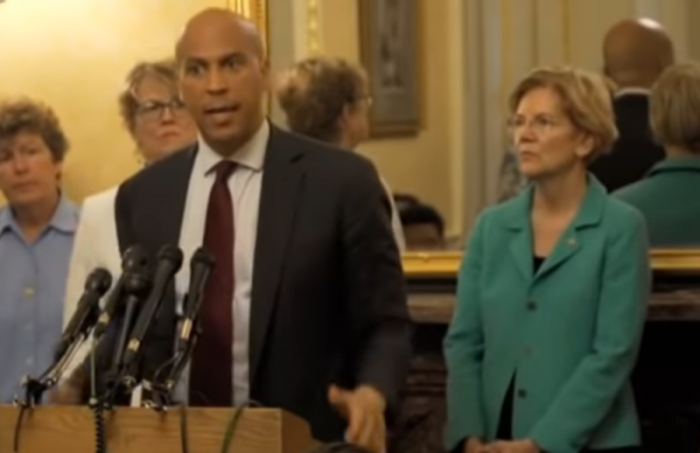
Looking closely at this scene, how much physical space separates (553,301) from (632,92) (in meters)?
0.81

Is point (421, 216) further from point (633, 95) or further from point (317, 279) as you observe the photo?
point (317, 279)

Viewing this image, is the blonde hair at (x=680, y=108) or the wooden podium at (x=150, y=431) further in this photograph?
the blonde hair at (x=680, y=108)

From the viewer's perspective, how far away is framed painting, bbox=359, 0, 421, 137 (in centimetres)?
422

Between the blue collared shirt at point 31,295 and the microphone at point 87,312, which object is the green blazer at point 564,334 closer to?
the blue collared shirt at point 31,295

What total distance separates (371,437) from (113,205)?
0.81 m

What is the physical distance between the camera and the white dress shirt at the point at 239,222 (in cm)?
272

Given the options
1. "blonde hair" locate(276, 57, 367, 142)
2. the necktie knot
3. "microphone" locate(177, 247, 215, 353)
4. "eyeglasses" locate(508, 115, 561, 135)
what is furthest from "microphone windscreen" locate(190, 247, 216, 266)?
"blonde hair" locate(276, 57, 367, 142)

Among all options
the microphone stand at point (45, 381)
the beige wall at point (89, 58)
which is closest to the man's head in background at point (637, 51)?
the beige wall at point (89, 58)

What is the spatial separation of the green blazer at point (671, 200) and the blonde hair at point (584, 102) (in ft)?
1.50

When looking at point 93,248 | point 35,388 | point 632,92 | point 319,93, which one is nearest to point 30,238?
point 319,93

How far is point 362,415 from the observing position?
7.93 feet

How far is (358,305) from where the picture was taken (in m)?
2.77

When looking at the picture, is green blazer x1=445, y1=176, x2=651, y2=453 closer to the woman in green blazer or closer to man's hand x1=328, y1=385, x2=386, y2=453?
the woman in green blazer

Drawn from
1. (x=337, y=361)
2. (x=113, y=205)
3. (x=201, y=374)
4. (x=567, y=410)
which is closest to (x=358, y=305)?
(x=337, y=361)
